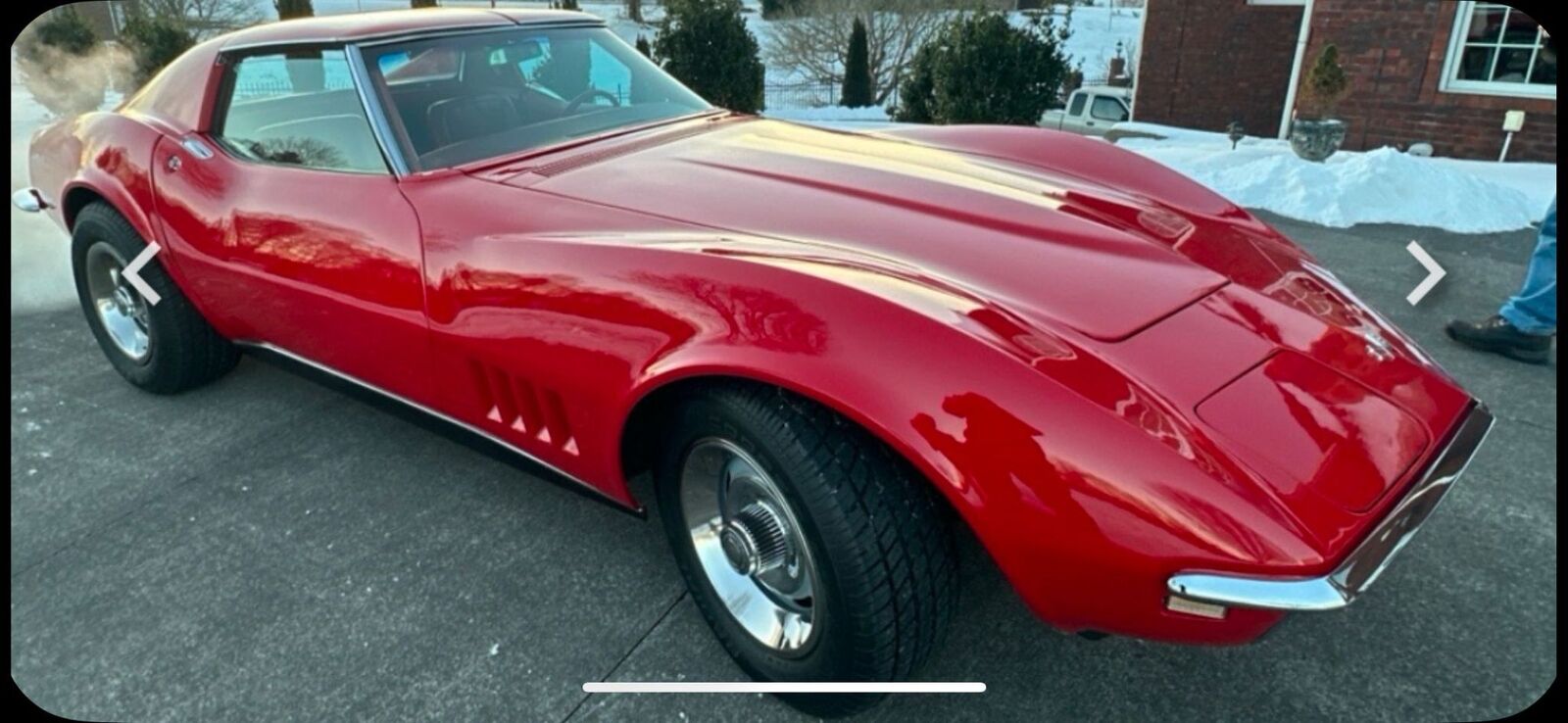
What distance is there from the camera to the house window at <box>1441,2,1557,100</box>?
848 centimetres

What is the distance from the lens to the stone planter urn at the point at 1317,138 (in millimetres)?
7844

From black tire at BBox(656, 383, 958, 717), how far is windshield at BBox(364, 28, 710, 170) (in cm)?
130

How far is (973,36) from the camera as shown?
8.41m

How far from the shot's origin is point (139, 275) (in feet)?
10.1

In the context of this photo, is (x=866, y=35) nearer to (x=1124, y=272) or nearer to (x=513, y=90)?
(x=513, y=90)

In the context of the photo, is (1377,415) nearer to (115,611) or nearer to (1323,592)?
(1323,592)

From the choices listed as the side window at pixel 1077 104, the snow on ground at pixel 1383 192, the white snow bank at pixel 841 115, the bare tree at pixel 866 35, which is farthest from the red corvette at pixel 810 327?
the bare tree at pixel 866 35

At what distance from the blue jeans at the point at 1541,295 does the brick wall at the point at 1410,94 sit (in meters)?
6.52

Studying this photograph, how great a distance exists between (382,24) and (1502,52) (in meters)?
10.5

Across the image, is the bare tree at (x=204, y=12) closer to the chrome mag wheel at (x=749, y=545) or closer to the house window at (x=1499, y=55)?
the chrome mag wheel at (x=749, y=545)

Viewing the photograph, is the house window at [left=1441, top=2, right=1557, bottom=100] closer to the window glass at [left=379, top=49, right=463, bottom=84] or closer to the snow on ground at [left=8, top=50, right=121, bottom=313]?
the window glass at [left=379, top=49, right=463, bottom=84]

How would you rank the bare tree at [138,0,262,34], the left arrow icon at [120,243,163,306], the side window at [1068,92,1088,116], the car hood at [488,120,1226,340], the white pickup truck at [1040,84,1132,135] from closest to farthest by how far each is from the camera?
1. the car hood at [488,120,1226,340]
2. the left arrow icon at [120,243,163,306]
3. the white pickup truck at [1040,84,1132,135]
4. the side window at [1068,92,1088,116]
5. the bare tree at [138,0,262,34]

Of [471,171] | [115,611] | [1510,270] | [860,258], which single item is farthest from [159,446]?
[1510,270]

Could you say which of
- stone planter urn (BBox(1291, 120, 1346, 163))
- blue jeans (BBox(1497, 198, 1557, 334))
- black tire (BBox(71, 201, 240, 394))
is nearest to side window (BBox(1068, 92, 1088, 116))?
stone planter urn (BBox(1291, 120, 1346, 163))
